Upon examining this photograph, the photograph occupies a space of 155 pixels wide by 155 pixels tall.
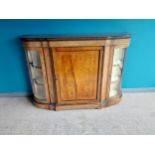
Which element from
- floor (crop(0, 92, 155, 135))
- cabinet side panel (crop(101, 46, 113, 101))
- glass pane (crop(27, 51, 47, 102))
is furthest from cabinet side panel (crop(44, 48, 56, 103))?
cabinet side panel (crop(101, 46, 113, 101))

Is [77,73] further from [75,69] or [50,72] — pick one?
[50,72]

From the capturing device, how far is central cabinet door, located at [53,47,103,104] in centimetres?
156

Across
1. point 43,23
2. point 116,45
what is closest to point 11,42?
point 43,23

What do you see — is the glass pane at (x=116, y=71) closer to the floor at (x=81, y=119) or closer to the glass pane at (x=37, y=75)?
the floor at (x=81, y=119)

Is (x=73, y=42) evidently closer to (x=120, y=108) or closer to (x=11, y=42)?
(x=11, y=42)

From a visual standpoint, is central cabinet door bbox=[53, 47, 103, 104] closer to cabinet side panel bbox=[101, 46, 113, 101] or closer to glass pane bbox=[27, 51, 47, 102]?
cabinet side panel bbox=[101, 46, 113, 101]

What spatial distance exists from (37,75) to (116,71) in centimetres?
109

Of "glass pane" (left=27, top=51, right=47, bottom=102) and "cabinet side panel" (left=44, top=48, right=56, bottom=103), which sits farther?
"glass pane" (left=27, top=51, right=47, bottom=102)

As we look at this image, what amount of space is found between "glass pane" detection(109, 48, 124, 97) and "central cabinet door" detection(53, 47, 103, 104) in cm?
25

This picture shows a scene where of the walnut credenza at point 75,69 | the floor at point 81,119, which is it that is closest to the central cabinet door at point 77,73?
the walnut credenza at point 75,69

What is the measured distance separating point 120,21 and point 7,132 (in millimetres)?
1949

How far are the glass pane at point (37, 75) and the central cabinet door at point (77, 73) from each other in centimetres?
25

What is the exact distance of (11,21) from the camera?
170 centimetres

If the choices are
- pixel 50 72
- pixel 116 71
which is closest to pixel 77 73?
pixel 50 72
